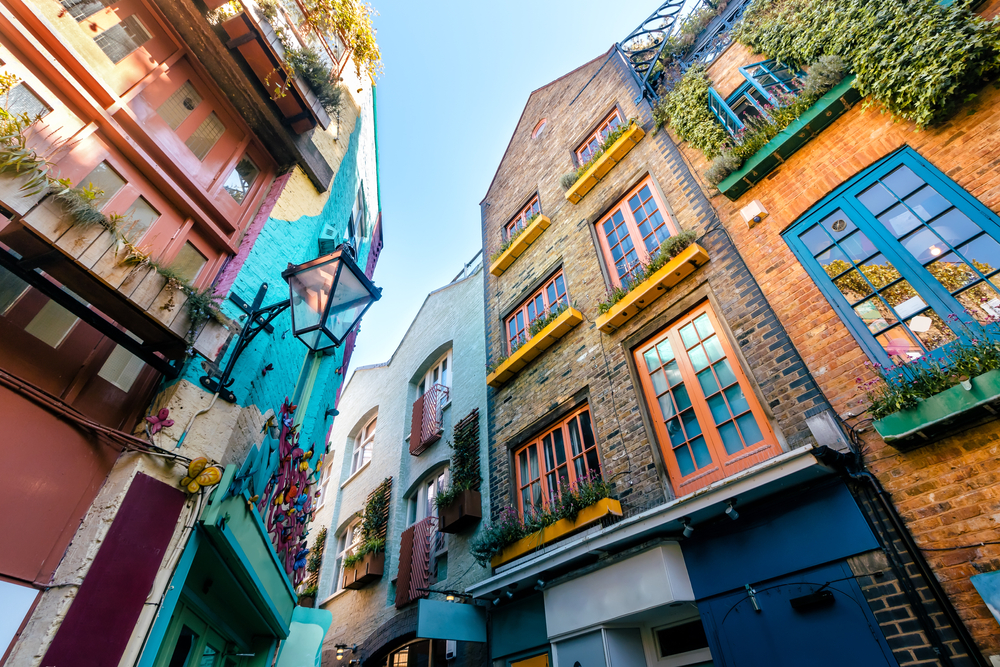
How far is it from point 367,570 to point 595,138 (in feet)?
38.7

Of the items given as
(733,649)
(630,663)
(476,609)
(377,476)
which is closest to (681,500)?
(733,649)

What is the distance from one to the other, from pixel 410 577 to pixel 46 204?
916 cm

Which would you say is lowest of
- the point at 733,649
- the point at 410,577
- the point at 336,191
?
the point at 733,649

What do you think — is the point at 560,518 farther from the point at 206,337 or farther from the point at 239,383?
the point at 206,337

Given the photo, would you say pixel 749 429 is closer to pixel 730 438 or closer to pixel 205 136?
pixel 730 438

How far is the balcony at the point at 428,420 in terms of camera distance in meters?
11.9

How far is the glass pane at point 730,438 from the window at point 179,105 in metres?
7.49

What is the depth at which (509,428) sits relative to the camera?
907 centimetres

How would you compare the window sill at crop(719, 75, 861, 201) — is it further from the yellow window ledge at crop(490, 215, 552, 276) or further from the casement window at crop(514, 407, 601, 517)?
the yellow window ledge at crop(490, 215, 552, 276)

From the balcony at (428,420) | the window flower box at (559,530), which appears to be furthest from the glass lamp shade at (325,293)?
the balcony at (428,420)

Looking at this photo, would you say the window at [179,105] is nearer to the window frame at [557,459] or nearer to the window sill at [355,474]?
the window frame at [557,459]

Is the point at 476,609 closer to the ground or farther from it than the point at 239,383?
closer to the ground

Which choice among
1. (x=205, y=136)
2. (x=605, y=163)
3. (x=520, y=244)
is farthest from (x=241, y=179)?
(x=605, y=163)

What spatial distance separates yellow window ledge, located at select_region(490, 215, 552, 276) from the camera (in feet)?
→ 35.5
